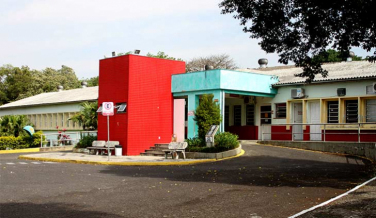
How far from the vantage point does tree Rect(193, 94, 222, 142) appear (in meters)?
22.6

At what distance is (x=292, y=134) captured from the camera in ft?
82.9

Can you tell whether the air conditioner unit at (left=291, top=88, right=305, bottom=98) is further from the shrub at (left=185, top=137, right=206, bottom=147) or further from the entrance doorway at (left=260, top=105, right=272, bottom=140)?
the shrub at (left=185, top=137, right=206, bottom=147)

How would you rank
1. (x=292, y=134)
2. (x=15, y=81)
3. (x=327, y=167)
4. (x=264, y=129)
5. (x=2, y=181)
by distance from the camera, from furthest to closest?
(x=15, y=81)
(x=264, y=129)
(x=292, y=134)
(x=327, y=167)
(x=2, y=181)

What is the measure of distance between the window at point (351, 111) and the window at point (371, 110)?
0.58 m

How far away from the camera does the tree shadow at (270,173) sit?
41.9 ft

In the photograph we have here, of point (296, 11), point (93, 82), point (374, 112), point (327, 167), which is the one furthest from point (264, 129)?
point (93, 82)

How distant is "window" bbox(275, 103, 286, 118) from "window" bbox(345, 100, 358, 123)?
3.95 metres

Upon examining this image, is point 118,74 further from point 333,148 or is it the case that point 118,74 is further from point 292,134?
point 333,148

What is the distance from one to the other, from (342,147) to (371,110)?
137 inches

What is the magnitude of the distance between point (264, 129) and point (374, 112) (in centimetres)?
693

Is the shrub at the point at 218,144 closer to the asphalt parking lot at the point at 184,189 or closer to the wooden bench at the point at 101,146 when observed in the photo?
the asphalt parking lot at the point at 184,189

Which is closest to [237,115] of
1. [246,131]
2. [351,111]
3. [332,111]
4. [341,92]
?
[246,131]

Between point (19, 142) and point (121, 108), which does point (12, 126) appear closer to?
point (19, 142)

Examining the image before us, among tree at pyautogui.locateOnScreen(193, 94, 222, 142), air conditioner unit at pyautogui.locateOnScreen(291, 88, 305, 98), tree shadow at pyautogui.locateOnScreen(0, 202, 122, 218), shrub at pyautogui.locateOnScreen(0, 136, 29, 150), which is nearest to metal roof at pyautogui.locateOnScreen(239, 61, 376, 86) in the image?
air conditioner unit at pyautogui.locateOnScreen(291, 88, 305, 98)
